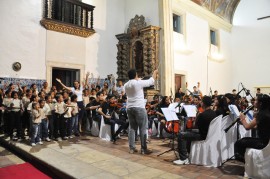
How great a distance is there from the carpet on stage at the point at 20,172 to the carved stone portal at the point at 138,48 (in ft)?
23.0

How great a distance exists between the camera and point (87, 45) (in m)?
10.7

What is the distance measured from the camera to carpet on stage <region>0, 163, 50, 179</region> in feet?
12.4

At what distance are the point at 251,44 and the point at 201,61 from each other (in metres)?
4.72

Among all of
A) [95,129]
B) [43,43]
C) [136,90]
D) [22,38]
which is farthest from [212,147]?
[22,38]

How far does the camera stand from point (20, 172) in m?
4.00

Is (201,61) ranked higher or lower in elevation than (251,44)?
lower

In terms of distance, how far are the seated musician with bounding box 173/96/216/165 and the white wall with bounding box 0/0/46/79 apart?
7216mm

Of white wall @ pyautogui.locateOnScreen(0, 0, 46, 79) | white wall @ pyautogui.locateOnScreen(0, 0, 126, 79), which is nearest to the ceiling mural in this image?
white wall @ pyautogui.locateOnScreen(0, 0, 126, 79)

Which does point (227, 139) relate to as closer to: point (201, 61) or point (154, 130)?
point (154, 130)

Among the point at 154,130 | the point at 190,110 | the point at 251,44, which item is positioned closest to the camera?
the point at 190,110

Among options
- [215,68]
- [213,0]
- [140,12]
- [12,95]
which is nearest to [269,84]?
[215,68]

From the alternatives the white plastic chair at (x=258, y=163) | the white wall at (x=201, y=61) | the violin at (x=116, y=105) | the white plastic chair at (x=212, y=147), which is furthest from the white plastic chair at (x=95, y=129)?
the white wall at (x=201, y=61)

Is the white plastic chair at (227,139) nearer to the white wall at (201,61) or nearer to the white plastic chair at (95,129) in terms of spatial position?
Answer: the white plastic chair at (95,129)

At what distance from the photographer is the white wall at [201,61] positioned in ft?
39.2
